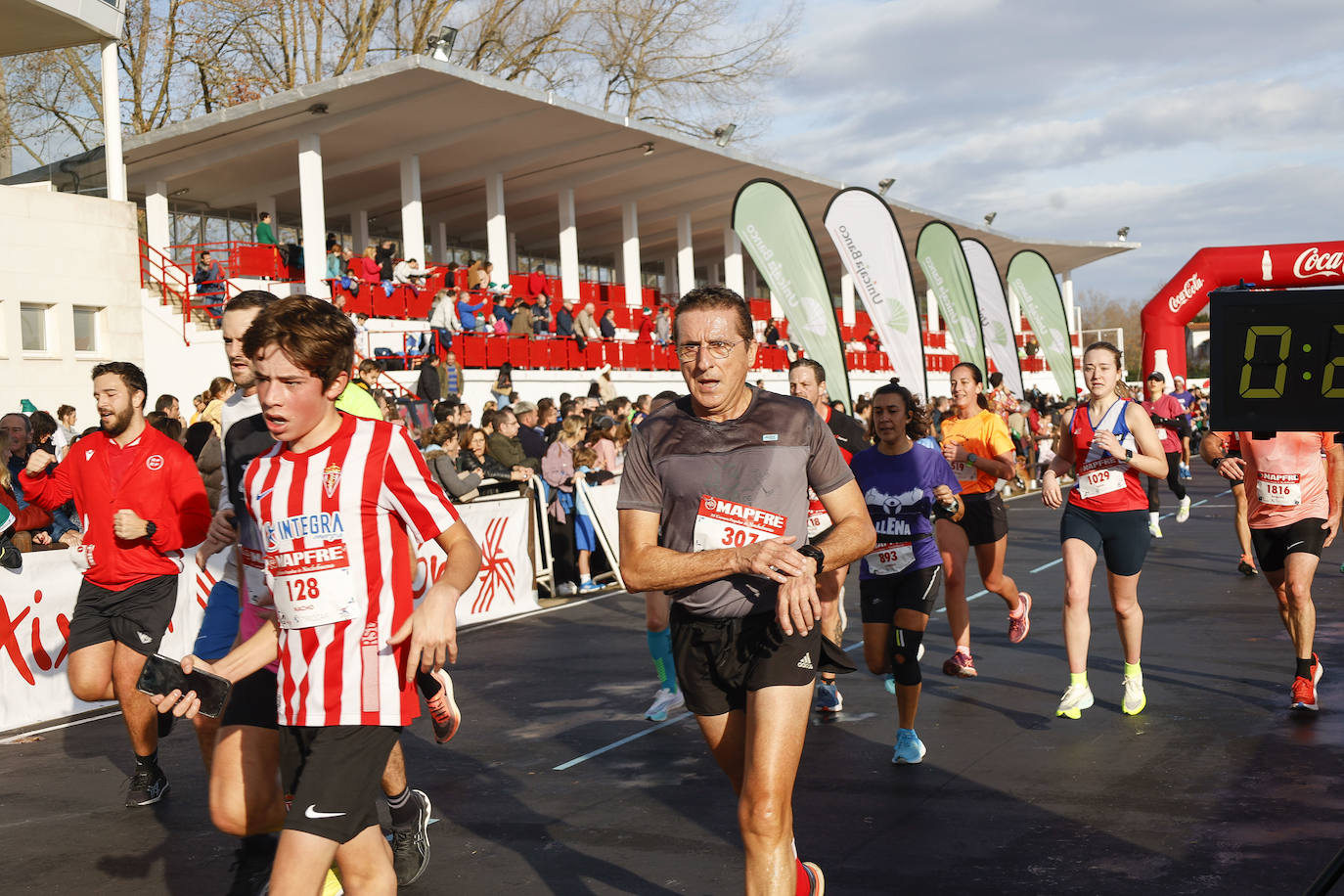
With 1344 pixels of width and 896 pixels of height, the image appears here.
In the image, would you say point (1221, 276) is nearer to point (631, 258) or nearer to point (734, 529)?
point (631, 258)

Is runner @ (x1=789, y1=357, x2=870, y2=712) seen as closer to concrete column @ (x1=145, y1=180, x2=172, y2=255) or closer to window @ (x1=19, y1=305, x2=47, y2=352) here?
window @ (x1=19, y1=305, x2=47, y2=352)

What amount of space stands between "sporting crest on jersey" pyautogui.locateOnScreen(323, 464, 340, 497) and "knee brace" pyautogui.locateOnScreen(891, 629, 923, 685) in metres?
3.66

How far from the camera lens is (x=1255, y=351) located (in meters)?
4.80

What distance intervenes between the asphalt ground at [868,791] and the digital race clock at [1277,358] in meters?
1.61

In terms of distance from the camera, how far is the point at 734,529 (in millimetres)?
3805

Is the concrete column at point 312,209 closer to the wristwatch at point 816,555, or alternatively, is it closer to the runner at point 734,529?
the runner at point 734,529

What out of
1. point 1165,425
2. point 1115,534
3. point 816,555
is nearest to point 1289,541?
point 1115,534

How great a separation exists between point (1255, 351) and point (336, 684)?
3415 millimetres

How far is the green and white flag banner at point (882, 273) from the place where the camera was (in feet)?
60.2

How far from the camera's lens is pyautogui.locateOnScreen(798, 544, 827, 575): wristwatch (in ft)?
12.0

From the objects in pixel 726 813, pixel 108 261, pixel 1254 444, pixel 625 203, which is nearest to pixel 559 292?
pixel 625 203

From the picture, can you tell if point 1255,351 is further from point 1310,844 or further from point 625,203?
point 625,203

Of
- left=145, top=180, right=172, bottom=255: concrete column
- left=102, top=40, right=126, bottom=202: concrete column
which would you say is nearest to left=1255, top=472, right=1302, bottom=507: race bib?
left=102, top=40, right=126, bottom=202: concrete column

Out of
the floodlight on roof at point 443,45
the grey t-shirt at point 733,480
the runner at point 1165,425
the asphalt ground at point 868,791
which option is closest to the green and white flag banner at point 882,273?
the runner at point 1165,425
